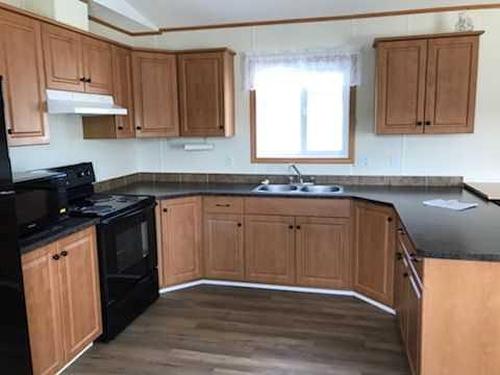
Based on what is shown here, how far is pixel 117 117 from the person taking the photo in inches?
146

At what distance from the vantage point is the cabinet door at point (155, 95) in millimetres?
3936

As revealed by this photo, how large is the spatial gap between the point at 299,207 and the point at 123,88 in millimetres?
1897

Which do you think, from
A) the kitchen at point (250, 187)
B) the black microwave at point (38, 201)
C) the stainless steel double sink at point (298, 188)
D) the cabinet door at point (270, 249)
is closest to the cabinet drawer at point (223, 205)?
the kitchen at point (250, 187)

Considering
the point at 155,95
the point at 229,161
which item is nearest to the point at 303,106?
the point at 229,161

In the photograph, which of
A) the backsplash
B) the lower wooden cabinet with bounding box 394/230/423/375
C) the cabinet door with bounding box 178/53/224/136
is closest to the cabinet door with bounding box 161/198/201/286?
the backsplash

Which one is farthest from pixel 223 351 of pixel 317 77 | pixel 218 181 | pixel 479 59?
pixel 479 59

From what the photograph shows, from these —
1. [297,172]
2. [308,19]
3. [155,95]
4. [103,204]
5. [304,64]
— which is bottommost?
[103,204]

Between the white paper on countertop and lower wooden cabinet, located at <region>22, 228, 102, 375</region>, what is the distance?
243 centimetres

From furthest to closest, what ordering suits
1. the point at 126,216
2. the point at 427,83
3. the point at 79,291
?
the point at 427,83, the point at 126,216, the point at 79,291

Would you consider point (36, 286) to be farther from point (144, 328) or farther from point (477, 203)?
point (477, 203)

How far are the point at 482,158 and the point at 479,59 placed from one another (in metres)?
0.88

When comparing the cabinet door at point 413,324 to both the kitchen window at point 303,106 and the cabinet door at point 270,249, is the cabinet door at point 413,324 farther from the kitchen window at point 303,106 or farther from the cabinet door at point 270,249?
the kitchen window at point 303,106

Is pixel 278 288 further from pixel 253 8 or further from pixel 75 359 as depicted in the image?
pixel 253 8

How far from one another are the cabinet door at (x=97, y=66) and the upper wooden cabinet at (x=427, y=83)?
2283mm
